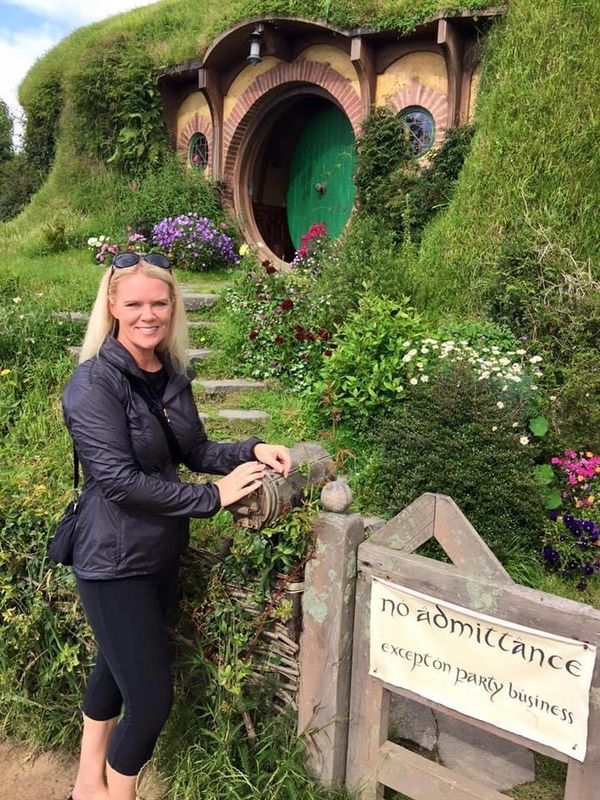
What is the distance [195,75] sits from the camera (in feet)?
30.9

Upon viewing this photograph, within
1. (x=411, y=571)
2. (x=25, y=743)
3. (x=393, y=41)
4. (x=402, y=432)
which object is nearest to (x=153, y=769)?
(x=25, y=743)

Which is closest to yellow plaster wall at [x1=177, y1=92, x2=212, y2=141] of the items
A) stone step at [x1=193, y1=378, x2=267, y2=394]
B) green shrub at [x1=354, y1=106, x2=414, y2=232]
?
green shrub at [x1=354, y1=106, x2=414, y2=232]

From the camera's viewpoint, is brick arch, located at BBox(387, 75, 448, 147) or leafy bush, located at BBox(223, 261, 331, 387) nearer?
leafy bush, located at BBox(223, 261, 331, 387)

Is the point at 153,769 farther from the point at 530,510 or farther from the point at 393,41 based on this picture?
the point at 393,41

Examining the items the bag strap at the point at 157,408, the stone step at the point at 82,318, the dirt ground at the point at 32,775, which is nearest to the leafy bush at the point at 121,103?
the stone step at the point at 82,318

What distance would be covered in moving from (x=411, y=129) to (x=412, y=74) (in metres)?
0.62

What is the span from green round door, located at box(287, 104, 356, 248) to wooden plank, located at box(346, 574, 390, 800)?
741 centimetres

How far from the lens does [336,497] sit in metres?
2.09

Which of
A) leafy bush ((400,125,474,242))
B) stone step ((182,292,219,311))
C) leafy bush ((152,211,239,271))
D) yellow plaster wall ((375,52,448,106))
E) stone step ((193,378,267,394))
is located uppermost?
yellow plaster wall ((375,52,448,106))

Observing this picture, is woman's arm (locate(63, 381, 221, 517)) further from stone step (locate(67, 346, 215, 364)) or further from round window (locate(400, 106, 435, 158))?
round window (locate(400, 106, 435, 158))

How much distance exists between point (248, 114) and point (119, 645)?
855 cm

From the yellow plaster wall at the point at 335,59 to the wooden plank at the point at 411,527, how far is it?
282 inches

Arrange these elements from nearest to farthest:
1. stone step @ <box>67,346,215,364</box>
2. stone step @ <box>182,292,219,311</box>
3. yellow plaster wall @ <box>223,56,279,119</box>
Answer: stone step @ <box>67,346,215,364</box>
stone step @ <box>182,292,219,311</box>
yellow plaster wall @ <box>223,56,279,119</box>

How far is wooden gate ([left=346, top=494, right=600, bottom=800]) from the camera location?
5.58 feet
